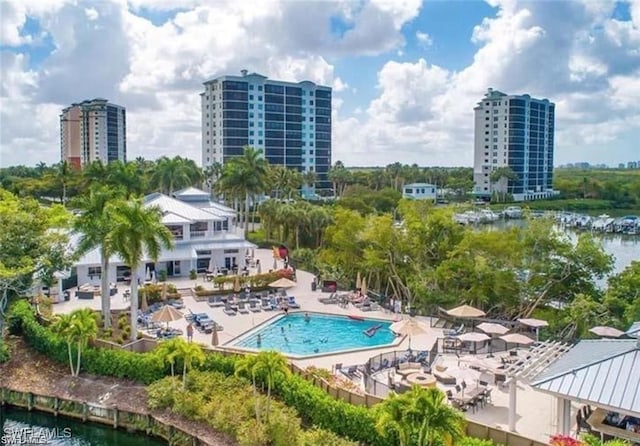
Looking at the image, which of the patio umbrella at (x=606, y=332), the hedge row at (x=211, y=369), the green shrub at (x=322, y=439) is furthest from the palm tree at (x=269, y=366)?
the patio umbrella at (x=606, y=332)

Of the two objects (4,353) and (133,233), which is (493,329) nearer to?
(133,233)

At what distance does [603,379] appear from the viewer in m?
16.6

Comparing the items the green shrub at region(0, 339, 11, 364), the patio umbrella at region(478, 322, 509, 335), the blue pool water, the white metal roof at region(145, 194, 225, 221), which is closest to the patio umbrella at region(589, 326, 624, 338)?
the patio umbrella at region(478, 322, 509, 335)

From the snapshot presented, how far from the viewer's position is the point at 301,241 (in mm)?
56656

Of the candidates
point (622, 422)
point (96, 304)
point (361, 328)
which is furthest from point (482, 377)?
point (96, 304)

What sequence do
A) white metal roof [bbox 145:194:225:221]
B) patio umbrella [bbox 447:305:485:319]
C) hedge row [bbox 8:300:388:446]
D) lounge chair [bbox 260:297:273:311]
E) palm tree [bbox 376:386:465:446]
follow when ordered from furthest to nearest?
white metal roof [bbox 145:194:225:221] → lounge chair [bbox 260:297:273:311] → patio umbrella [bbox 447:305:485:319] → hedge row [bbox 8:300:388:446] → palm tree [bbox 376:386:465:446]

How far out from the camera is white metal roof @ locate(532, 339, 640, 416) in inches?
627

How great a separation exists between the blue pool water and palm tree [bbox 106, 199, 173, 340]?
5.90 metres

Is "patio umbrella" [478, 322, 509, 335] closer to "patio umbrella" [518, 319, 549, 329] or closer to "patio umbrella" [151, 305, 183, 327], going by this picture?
"patio umbrella" [518, 319, 549, 329]

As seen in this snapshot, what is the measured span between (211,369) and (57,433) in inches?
240

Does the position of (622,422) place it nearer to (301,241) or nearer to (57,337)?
(57,337)

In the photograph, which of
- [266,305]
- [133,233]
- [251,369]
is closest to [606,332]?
[251,369]

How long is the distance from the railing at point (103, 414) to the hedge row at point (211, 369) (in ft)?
6.49

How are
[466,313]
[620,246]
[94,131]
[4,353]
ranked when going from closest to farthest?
[4,353], [466,313], [620,246], [94,131]
